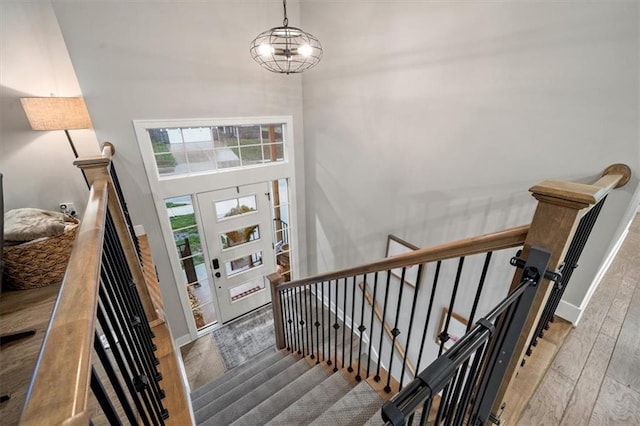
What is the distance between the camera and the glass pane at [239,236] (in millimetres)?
3844

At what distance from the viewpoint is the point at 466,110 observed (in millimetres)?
2164

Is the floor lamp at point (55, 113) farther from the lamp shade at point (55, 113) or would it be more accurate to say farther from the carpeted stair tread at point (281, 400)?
the carpeted stair tread at point (281, 400)

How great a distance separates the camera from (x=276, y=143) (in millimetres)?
3887

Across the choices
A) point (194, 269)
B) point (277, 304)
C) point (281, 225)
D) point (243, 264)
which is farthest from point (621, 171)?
point (194, 269)

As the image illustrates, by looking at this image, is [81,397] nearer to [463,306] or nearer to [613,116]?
[613,116]

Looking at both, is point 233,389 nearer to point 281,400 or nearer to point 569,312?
point 281,400

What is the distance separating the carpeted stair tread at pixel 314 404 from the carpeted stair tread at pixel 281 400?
201 mm

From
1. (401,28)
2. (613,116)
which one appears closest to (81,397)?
(613,116)

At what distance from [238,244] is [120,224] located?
7.78 feet

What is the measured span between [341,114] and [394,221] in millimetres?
1464

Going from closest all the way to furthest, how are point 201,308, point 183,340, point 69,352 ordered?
point 69,352
point 183,340
point 201,308

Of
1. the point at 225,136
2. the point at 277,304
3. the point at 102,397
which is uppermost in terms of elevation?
the point at 225,136

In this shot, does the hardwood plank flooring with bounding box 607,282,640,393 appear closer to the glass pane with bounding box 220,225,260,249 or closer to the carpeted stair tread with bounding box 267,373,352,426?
the carpeted stair tread with bounding box 267,373,352,426

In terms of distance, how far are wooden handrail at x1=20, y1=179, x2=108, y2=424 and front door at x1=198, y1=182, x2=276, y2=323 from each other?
2997 millimetres
